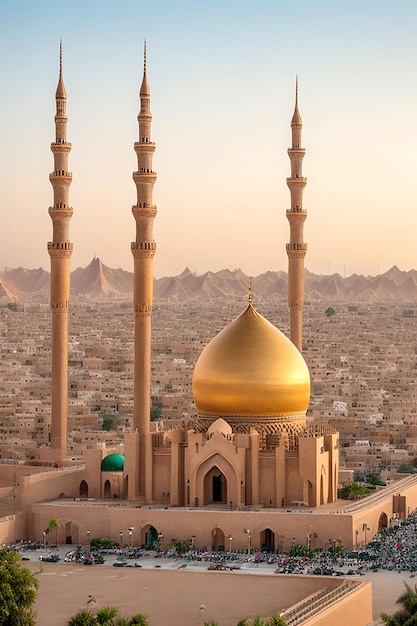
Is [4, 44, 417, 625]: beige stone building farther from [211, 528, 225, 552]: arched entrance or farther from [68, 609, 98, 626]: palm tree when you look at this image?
[68, 609, 98, 626]: palm tree

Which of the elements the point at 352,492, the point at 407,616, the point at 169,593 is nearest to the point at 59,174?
the point at 352,492

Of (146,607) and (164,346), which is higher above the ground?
(164,346)

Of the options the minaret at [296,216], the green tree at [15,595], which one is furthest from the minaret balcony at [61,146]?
the green tree at [15,595]

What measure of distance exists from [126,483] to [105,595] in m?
7.48

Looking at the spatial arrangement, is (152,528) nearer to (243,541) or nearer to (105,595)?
(243,541)

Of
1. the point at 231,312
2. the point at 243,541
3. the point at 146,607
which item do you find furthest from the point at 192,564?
the point at 231,312

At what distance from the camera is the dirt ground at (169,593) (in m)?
22.8

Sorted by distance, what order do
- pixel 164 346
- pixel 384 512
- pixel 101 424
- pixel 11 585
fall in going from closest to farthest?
pixel 11 585, pixel 384 512, pixel 101 424, pixel 164 346

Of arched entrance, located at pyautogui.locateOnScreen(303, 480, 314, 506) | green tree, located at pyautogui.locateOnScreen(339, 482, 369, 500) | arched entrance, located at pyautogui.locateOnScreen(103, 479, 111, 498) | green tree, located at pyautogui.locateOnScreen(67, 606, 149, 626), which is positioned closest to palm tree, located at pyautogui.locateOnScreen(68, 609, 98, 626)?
green tree, located at pyautogui.locateOnScreen(67, 606, 149, 626)

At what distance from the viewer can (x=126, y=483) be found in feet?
104

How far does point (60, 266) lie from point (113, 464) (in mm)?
5450

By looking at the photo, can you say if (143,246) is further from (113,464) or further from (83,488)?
(83,488)

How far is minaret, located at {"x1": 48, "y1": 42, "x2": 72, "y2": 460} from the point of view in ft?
115

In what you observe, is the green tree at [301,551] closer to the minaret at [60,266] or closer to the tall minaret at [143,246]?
the tall minaret at [143,246]
